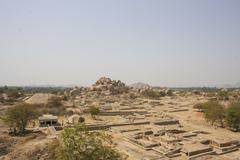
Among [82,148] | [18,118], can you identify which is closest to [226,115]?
[18,118]

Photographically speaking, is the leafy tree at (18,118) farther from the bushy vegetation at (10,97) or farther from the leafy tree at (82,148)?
the bushy vegetation at (10,97)

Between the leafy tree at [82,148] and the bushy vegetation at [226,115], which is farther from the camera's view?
the bushy vegetation at [226,115]

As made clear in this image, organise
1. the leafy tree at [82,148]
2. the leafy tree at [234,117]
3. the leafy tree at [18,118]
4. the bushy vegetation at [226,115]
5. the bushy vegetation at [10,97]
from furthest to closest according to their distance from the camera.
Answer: the bushy vegetation at [10,97], the bushy vegetation at [226,115], the leafy tree at [234,117], the leafy tree at [18,118], the leafy tree at [82,148]

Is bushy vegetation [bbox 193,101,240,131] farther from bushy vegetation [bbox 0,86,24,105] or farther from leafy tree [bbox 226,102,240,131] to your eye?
bushy vegetation [bbox 0,86,24,105]

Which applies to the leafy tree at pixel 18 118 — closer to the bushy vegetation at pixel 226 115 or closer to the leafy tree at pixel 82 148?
the leafy tree at pixel 82 148

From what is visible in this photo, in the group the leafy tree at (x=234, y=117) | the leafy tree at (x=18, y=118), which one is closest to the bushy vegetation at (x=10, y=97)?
the leafy tree at (x=18, y=118)

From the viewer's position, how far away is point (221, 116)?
35.4 meters

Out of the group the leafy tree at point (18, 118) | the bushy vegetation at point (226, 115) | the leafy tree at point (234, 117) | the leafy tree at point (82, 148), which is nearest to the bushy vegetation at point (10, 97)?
the leafy tree at point (18, 118)

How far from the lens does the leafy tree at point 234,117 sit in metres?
32.2

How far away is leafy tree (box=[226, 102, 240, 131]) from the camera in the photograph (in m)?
32.2

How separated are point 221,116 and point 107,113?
68.2ft

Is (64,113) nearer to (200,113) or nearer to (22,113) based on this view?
(22,113)

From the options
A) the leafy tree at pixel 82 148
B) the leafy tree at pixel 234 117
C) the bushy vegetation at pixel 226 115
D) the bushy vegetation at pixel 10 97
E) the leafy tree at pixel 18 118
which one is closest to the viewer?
the leafy tree at pixel 82 148

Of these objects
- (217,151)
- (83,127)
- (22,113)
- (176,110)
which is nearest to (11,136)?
(22,113)
